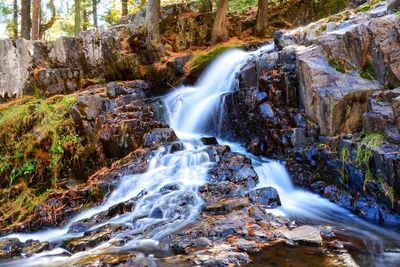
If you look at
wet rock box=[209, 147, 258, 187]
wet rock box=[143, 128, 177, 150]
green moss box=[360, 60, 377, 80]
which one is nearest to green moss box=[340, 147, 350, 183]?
wet rock box=[209, 147, 258, 187]

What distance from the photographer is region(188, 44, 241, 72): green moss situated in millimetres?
11898

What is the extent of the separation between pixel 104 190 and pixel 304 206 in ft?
13.4

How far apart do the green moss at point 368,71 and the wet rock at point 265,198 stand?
3.27 m

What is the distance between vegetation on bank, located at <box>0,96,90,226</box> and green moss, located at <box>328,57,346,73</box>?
19.7 feet

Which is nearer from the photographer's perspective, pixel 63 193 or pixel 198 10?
pixel 63 193

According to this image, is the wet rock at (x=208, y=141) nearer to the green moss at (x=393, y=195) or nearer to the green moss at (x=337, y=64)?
the green moss at (x=337, y=64)

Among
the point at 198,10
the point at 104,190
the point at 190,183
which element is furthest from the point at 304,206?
the point at 198,10

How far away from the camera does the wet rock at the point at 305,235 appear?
4835mm

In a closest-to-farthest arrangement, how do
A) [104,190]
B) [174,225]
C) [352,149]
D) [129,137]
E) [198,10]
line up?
[174,225] → [352,149] → [104,190] → [129,137] → [198,10]

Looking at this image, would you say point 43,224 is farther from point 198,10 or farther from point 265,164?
point 198,10

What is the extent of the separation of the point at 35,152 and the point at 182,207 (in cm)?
424

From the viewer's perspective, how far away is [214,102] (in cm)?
983

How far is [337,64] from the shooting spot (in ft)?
25.4

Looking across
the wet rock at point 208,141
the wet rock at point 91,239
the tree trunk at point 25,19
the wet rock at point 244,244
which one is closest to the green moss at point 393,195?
the wet rock at point 244,244
